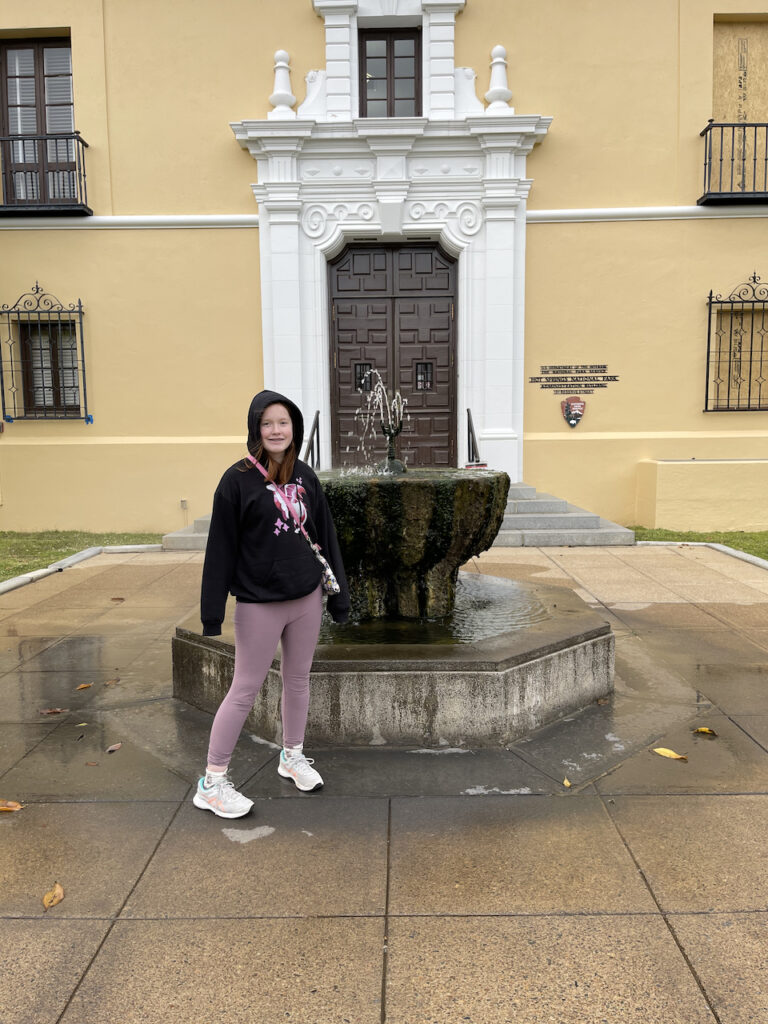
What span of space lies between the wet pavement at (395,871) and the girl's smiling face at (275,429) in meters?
1.41

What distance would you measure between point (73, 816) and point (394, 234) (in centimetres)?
1015

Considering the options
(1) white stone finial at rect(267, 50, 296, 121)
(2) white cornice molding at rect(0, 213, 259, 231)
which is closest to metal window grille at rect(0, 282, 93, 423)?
(2) white cornice molding at rect(0, 213, 259, 231)

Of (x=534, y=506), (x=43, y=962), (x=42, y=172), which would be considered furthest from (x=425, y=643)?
(x=42, y=172)

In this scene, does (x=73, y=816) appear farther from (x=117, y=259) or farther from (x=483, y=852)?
(x=117, y=259)

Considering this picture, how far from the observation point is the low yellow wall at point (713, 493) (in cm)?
1105

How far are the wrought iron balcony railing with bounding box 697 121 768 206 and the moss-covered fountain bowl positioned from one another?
30.8ft

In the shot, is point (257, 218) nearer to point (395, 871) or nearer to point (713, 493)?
point (713, 493)

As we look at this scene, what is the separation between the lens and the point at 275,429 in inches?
111

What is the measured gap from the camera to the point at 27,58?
11.8 meters

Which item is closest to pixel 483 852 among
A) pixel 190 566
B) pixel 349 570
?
pixel 349 570

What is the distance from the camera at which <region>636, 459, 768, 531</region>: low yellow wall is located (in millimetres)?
11055

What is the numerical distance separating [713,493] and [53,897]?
34.8ft

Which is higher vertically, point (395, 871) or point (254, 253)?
point (254, 253)

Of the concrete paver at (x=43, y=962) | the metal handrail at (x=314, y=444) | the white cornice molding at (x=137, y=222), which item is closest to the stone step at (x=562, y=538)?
the metal handrail at (x=314, y=444)
